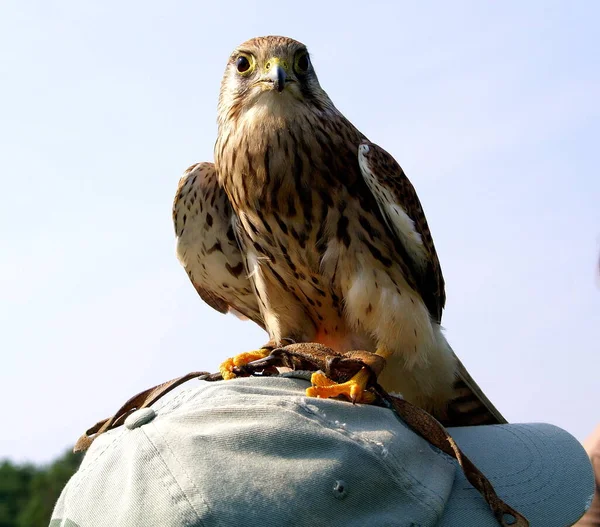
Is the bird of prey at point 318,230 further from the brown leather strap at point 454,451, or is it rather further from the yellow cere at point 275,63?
the brown leather strap at point 454,451

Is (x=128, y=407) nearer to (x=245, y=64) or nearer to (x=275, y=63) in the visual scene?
(x=275, y=63)

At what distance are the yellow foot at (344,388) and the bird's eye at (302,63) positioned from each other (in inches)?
75.3

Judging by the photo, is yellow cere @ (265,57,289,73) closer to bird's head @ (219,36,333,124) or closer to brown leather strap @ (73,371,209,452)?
bird's head @ (219,36,333,124)

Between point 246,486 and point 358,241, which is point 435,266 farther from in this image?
point 246,486

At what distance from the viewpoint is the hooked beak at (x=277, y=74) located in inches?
133

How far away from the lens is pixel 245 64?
368 centimetres

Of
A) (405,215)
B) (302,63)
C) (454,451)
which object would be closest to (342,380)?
(454,451)

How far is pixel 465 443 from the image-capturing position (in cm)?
211

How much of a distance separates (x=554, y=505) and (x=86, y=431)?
46.5 inches

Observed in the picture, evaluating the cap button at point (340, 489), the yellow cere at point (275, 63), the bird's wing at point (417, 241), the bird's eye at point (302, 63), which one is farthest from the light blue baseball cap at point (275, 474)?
the bird's eye at point (302, 63)

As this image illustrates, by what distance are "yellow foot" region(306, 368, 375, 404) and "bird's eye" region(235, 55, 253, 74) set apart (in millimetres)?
2000

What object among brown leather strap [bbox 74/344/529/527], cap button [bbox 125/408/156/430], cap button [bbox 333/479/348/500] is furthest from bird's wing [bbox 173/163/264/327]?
cap button [bbox 333/479/348/500]

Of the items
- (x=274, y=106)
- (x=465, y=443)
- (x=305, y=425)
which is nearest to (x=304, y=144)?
(x=274, y=106)

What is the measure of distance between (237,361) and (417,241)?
1.21 meters
